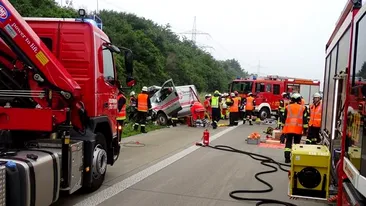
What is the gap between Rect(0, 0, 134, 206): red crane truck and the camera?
4.13m

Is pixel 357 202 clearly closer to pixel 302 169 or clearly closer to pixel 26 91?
pixel 302 169

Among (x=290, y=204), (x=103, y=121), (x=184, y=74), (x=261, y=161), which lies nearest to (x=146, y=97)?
(x=261, y=161)

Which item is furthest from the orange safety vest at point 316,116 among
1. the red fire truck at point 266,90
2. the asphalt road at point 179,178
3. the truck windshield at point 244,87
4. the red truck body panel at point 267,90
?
the truck windshield at point 244,87

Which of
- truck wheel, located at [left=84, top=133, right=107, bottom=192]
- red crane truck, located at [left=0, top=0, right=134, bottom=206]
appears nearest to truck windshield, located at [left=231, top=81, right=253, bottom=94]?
red crane truck, located at [left=0, top=0, right=134, bottom=206]

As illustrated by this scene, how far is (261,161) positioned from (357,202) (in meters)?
6.28

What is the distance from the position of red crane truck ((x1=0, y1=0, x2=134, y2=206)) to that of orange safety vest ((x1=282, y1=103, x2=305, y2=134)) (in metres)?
4.22

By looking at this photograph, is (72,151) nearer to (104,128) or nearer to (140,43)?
(104,128)

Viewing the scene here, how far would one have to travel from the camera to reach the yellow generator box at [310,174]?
17.0 ft

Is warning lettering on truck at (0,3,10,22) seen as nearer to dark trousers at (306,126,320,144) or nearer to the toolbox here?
the toolbox

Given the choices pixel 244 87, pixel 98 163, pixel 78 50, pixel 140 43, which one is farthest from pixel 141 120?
→ pixel 140 43

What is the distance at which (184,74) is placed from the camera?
42.1 m

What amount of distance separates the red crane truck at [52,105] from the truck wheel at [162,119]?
10938 mm

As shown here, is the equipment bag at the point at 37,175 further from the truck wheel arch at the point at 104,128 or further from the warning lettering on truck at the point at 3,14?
the warning lettering on truck at the point at 3,14

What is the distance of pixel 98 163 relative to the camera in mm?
5684
